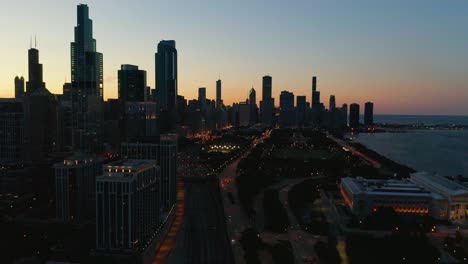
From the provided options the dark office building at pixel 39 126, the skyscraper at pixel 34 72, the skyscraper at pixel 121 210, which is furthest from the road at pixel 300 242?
the skyscraper at pixel 34 72

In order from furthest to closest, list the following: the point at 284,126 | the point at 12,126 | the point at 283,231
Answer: the point at 284,126, the point at 12,126, the point at 283,231

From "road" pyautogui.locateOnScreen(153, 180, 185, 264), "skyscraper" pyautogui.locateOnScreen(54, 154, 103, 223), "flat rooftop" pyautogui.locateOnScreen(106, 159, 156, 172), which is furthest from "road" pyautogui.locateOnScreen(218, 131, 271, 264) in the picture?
"skyscraper" pyautogui.locateOnScreen(54, 154, 103, 223)

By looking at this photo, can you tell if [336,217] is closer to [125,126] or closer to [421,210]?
[421,210]

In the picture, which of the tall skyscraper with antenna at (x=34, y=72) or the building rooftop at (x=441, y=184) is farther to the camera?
the tall skyscraper with antenna at (x=34, y=72)

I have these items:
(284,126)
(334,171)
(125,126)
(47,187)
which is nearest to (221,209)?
(47,187)

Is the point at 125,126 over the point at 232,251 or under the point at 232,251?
over

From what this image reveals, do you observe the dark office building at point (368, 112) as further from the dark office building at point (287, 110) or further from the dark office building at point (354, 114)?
the dark office building at point (287, 110)
